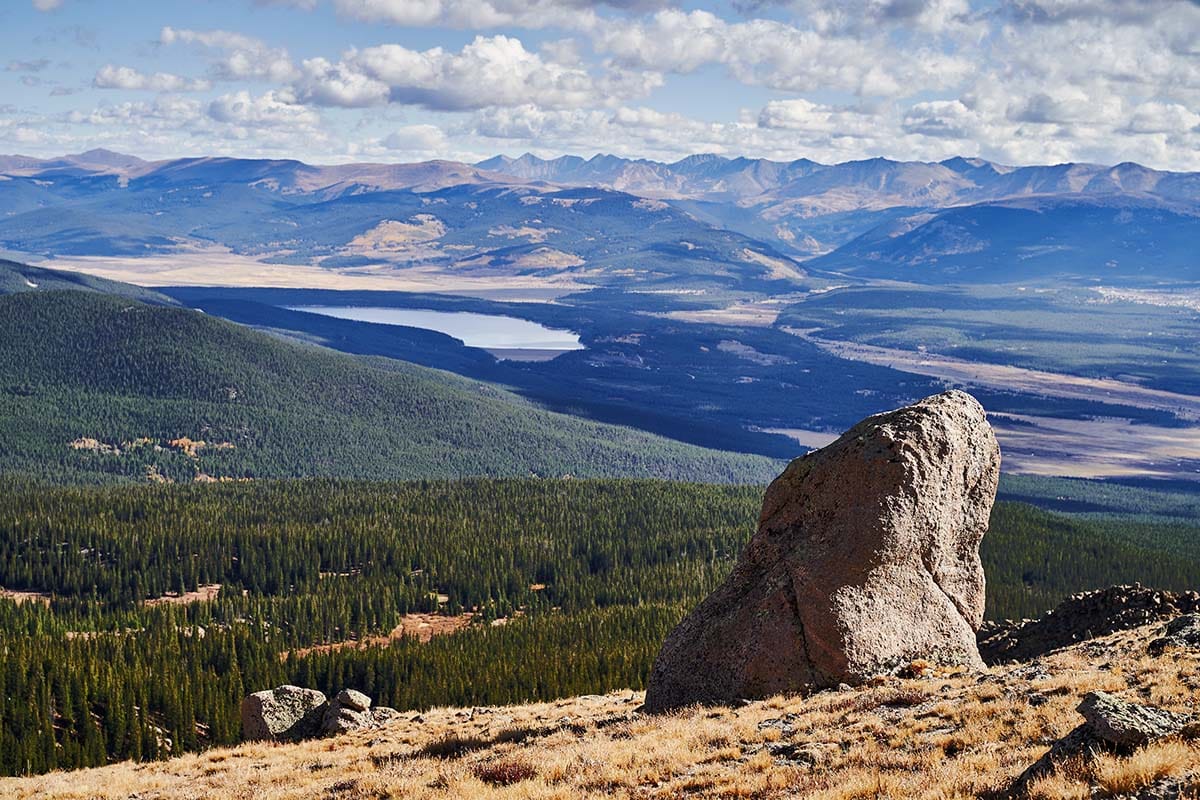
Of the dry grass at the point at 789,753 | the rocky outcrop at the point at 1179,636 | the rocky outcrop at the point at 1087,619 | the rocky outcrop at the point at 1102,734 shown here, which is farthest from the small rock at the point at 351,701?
the rocky outcrop at the point at 1102,734

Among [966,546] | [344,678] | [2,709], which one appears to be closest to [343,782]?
[966,546]

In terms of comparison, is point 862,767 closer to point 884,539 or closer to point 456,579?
point 884,539

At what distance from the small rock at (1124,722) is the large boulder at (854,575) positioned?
16.9 metres

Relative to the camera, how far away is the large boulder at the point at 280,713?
60.7m

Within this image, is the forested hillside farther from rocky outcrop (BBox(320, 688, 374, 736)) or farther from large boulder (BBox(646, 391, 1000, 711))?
large boulder (BBox(646, 391, 1000, 711))

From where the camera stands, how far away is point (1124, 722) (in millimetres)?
25203

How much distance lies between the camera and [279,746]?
179 feet

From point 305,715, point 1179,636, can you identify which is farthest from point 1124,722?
point 305,715

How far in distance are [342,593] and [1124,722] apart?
128 metres

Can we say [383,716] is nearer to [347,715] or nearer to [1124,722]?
[347,715]

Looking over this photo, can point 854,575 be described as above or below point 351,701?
above

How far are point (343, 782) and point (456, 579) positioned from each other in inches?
4686

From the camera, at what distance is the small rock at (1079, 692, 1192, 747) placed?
81.9 ft

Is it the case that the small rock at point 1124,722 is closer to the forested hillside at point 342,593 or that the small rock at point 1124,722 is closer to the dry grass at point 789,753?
the dry grass at point 789,753
